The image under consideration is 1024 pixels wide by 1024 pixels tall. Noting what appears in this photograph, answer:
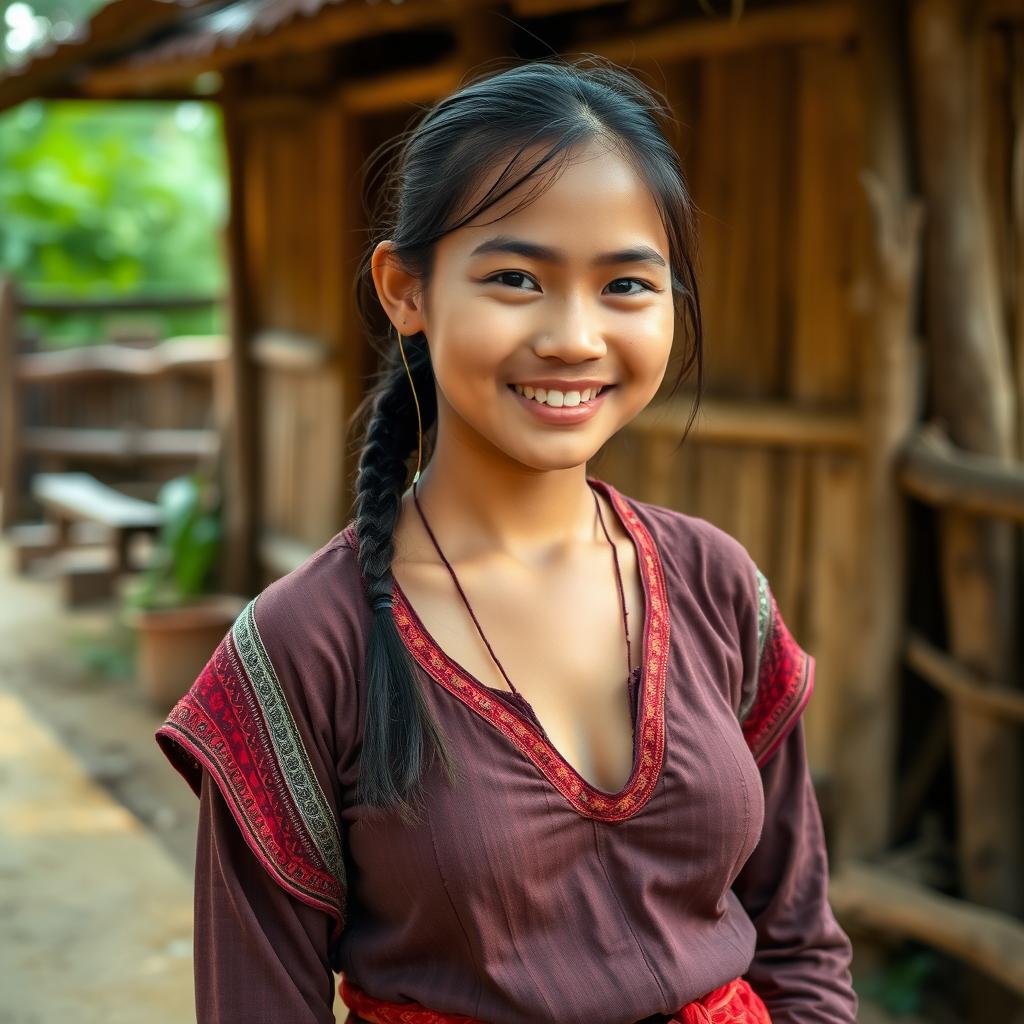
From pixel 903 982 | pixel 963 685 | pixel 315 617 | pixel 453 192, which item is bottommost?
pixel 903 982

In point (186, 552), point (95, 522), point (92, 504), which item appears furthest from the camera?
point (95, 522)

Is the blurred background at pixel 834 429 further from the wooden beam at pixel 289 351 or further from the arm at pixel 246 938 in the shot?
the arm at pixel 246 938

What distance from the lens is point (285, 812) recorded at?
4.68 feet

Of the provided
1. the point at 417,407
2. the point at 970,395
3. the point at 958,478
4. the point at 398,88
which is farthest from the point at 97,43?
the point at 417,407

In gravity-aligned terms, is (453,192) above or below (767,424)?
above

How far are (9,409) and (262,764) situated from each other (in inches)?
380

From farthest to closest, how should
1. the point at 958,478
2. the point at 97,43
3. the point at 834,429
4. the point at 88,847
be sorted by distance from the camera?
1. the point at 97,43
2. the point at 88,847
3. the point at 834,429
4. the point at 958,478

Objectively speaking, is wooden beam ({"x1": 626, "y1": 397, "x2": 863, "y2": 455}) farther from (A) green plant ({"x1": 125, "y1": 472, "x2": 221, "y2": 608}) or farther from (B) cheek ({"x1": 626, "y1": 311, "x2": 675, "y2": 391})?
(A) green plant ({"x1": 125, "y1": 472, "x2": 221, "y2": 608})

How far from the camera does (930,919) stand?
382 cm

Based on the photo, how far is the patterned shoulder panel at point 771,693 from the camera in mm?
1692

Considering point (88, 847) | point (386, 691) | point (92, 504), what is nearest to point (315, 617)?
point (386, 691)

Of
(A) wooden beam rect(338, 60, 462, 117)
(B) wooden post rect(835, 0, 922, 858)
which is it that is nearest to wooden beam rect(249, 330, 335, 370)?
(A) wooden beam rect(338, 60, 462, 117)

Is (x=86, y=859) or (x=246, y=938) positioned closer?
(x=246, y=938)

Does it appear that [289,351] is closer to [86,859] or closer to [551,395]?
[86,859]
